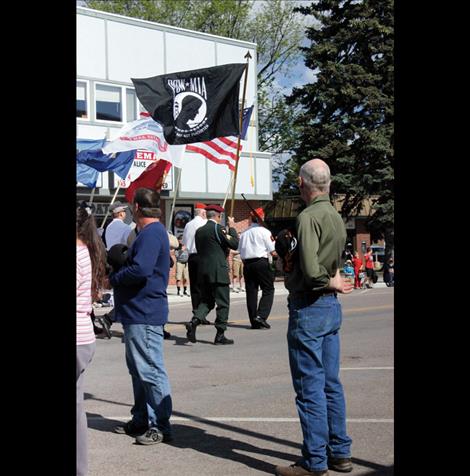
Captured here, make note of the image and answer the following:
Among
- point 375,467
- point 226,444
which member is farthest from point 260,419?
point 375,467

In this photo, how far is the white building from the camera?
27359 millimetres

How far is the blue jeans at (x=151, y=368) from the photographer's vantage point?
244 inches

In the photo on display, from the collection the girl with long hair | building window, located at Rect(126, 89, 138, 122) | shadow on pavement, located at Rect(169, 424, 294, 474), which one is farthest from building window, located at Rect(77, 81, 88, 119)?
the girl with long hair

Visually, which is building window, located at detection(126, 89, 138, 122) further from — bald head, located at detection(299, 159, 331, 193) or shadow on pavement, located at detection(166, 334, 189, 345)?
bald head, located at detection(299, 159, 331, 193)

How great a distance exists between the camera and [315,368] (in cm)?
518

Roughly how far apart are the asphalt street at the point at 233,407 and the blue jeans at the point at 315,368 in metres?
0.41

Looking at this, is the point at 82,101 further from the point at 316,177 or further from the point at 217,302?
the point at 316,177

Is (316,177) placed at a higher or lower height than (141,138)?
lower

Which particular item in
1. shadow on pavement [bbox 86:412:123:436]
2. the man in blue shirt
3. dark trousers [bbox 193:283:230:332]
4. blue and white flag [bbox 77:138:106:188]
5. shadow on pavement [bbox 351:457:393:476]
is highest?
blue and white flag [bbox 77:138:106:188]

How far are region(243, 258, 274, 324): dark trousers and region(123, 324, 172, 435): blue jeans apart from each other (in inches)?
303

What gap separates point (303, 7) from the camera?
40062mm

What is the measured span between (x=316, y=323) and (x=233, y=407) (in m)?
2.60
